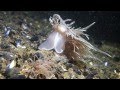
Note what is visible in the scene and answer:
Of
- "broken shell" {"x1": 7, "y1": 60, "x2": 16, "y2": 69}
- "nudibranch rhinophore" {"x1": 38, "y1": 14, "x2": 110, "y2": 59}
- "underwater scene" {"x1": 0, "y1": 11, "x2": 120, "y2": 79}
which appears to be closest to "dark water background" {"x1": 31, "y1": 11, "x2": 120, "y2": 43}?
"underwater scene" {"x1": 0, "y1": 11, "x2": 120, "y2": 79}

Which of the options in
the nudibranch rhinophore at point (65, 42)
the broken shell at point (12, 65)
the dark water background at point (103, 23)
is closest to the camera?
the broken shell at point (12, 65)

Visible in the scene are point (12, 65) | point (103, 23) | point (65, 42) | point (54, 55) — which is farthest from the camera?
point (103, 23)

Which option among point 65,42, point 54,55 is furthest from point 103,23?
point 54,55

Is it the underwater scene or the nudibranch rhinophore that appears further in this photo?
the nudibranch rhinophore

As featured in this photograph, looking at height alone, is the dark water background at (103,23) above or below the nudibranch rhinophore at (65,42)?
below

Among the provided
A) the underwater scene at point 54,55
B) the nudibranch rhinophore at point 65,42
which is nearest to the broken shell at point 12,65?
the underwater scene at point 54,55

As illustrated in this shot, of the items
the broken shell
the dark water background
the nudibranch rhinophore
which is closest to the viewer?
the broken shell

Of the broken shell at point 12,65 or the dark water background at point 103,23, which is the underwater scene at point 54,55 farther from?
the dark water background at point 103,23

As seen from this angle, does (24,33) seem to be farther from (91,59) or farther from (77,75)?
(77,75)

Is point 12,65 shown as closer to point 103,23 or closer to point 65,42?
point 65,42

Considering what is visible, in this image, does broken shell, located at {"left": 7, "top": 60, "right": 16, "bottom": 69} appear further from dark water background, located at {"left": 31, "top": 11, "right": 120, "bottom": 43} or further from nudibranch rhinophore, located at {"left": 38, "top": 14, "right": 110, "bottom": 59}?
dark water background, located at {"left": 31, "top": 11, "right": 120, "bottom": 43}

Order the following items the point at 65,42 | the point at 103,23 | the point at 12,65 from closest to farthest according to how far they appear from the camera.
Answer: the point at 12,65
the point at 65,42
the point at 103,23

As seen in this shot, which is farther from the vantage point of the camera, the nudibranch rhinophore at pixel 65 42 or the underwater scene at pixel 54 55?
the nudibranch rhinophore at pixel 65 42
